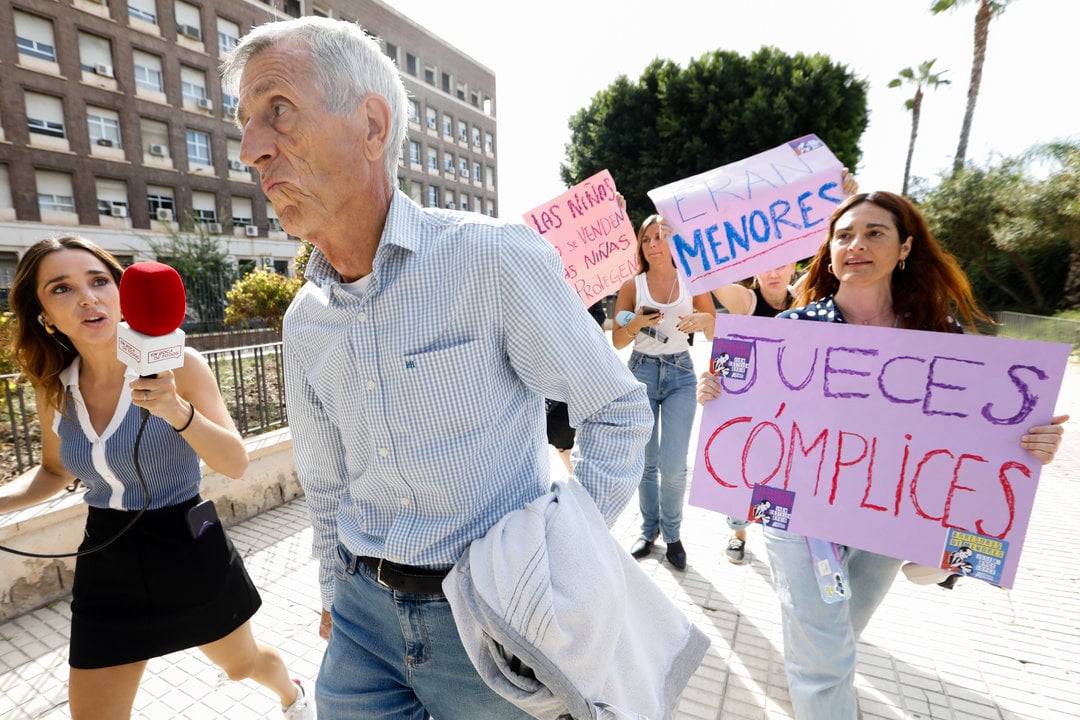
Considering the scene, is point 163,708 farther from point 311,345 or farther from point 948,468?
point 948,468

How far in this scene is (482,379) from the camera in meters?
1.18

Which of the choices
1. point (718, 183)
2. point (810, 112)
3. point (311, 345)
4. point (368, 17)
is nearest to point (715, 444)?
point (311, 345)

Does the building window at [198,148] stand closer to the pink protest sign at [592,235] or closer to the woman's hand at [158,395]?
the pink protest sign at [592,235]

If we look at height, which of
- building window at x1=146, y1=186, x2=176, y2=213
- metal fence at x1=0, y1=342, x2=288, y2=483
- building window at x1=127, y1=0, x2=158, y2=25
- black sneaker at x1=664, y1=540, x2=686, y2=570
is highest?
building window at x1=127, y1=0, x2=158, y2=25

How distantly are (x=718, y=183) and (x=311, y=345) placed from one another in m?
2.66

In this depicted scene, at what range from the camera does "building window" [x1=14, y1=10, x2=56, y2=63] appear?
22.0m

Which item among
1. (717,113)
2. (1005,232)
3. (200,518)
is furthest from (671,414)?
(717,113)

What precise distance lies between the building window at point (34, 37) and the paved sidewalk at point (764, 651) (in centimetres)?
2936

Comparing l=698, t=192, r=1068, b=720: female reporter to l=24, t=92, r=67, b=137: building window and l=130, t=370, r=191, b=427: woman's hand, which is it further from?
l=24, t=92, r=67, b=137: building window

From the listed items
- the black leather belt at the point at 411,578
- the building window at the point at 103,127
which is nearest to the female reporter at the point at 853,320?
the black leather belt at the point at 411,578

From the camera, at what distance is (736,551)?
3689mm

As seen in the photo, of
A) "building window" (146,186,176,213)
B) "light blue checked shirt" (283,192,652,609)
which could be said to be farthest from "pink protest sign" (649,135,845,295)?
"building window" (146,186,176,213)

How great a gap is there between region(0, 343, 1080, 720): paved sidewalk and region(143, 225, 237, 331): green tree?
23.2 meters

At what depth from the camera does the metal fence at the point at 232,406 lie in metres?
3.95
